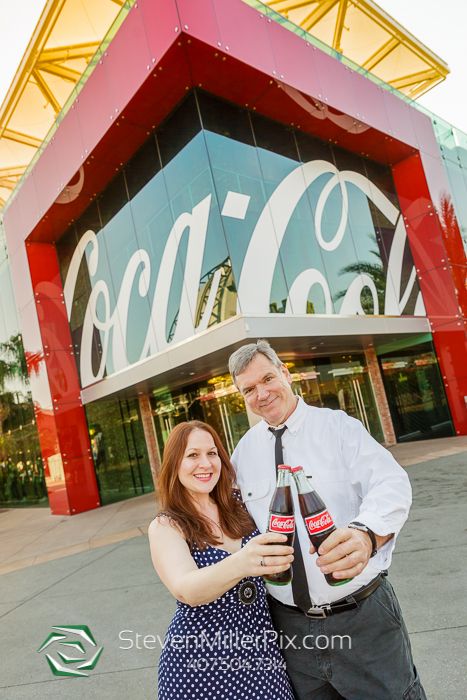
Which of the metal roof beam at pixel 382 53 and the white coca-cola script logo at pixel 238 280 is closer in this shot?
the white coca-cola script logo at pixel 238 280

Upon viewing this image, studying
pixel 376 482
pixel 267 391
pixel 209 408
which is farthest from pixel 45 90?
pixel 376 482

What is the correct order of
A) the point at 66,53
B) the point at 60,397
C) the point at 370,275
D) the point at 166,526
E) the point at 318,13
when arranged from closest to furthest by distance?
the point at 166,526, the point at 370,275, the point at 60,397, the point at 66,53, the point at 318,13

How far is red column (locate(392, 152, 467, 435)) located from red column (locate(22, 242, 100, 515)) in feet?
36.1

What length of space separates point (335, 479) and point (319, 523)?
0.39 meters

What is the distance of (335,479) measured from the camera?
2.04 meters

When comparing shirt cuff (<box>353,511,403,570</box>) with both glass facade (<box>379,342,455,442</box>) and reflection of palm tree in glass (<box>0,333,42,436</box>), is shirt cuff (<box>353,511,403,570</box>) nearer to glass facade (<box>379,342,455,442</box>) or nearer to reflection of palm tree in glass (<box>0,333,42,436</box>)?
glass facade (<box>379,342,455,442</box>)

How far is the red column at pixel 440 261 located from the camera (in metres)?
13.6

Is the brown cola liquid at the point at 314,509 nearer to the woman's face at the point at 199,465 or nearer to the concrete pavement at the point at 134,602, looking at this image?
the woman's face at the point at 199,465

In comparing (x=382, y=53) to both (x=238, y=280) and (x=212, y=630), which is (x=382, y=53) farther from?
(x=212, y=630)

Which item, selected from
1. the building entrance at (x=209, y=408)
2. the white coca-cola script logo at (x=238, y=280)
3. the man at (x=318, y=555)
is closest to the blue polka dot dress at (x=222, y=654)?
the man at (x=318, y=555)

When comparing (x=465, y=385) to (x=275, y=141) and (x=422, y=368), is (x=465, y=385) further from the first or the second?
(x=275, y=141)

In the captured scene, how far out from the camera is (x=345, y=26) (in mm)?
16781

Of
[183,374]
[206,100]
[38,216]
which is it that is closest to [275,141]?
[206,100]

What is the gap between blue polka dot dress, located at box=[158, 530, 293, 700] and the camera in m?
1.93
